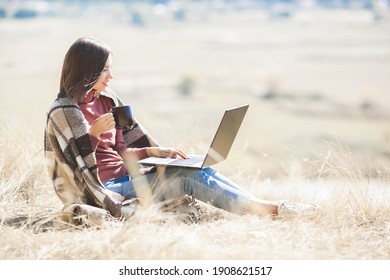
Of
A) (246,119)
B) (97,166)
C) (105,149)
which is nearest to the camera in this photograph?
(97,166)

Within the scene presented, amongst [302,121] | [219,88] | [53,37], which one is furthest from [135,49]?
[302,121]

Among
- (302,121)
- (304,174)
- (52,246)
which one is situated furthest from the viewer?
(302,121)

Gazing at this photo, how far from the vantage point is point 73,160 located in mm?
3637

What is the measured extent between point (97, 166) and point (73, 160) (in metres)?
0.13

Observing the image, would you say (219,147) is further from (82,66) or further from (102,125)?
(82,66)

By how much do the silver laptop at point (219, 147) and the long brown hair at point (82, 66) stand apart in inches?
19.6

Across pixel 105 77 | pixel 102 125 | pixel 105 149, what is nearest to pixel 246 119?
pixel 105 149

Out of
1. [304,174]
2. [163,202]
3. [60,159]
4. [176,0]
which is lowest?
[176,0]

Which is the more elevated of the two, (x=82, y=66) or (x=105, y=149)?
(x=82, y=66)

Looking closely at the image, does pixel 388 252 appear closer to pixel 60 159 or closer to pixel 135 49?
pixel 60 159

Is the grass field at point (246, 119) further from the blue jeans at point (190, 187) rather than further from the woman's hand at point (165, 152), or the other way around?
the woman's hand at point (165, 152)

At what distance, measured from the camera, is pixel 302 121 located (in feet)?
144

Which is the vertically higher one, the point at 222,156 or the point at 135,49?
the point at 222,156

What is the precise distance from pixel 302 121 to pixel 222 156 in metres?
40.7
